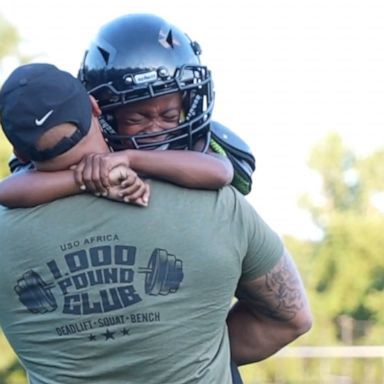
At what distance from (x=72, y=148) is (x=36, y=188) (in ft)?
0.44

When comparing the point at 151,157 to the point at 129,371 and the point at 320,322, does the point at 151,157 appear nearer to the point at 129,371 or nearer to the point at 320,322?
the point at 129,371

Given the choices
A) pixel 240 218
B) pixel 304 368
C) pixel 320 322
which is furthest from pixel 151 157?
pixel 320 322

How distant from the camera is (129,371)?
2.76 m

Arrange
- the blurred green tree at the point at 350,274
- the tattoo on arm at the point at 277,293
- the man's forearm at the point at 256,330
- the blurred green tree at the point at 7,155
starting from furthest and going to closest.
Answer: the blurred green tree at the point at 350,274 < the blurred green tree at the point at 7,155 < the man's forearm at the point at 256,330 < the tattoo on arm at the point at 277,293

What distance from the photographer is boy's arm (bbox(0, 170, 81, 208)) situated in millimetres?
2740

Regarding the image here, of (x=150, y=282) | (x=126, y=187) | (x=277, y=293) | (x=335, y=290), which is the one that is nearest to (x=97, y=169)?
(x=126, y=187)

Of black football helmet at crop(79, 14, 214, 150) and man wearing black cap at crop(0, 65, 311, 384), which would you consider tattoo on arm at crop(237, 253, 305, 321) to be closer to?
man wearing black cap at crop(0, 65, 311, 384)

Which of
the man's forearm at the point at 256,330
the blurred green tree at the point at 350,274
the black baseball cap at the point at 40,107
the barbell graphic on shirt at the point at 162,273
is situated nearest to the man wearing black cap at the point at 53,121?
the black baseball cap at the point at 40,107

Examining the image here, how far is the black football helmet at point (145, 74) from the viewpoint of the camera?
3.01 m

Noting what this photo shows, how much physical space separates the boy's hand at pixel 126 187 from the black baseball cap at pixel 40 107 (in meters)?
0.13

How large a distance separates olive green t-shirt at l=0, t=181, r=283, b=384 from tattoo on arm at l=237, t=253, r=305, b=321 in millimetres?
159

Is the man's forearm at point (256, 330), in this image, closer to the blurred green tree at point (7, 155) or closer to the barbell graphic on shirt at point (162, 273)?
the barbell graphic on shirt at point (162, 273)

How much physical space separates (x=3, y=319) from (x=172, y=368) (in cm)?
47

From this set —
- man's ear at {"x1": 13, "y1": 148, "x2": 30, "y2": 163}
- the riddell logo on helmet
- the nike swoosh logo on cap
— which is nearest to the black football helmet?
the riddell logo on helmet
